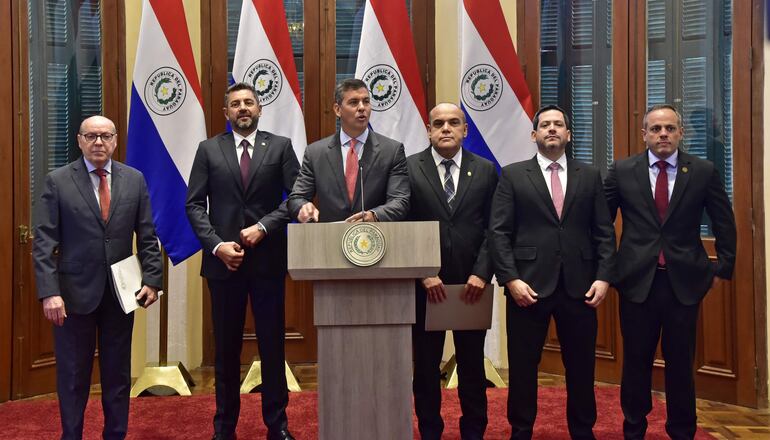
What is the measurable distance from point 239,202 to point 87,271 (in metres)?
0.67

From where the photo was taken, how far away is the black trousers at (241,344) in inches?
132

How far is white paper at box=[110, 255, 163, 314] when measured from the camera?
305 cm

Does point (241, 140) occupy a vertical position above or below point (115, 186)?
above

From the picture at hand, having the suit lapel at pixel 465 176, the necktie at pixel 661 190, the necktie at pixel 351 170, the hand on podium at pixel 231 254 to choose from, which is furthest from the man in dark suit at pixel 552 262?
the hand on podium at pixel 231 254

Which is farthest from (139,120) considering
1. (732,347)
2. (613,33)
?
(732,347)

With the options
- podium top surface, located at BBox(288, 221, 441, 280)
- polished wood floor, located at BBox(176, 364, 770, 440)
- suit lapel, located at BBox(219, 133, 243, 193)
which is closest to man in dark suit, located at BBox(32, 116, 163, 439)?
suit lapel, located at BBox(219, 133, 243, 193)

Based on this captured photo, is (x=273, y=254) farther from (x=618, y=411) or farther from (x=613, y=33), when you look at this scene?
(x=613, y=33)

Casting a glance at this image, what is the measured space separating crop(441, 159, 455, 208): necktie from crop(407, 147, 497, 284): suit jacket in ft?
0.07

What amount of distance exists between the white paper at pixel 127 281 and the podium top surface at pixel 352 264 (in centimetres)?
91

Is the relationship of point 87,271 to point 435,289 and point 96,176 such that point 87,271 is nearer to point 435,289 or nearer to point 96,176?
point 96,176

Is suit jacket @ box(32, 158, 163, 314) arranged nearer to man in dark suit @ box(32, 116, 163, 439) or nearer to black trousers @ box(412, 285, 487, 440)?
man in dark suit @ box(32, 116, 163, 439)

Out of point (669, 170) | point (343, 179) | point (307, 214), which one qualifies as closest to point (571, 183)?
point (669, 170)

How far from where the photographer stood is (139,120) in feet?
14.2

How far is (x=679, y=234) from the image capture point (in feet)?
10.5
